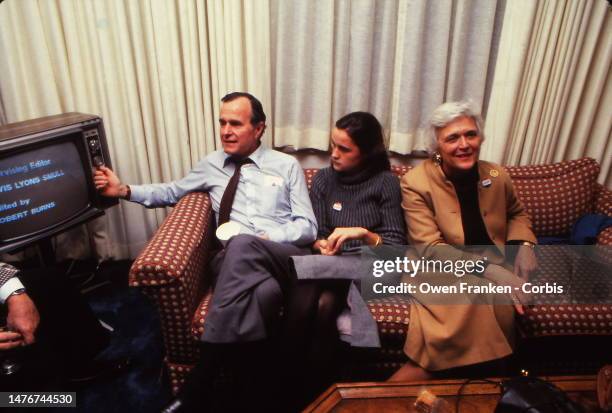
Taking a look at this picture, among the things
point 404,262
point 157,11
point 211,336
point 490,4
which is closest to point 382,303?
point 404,262

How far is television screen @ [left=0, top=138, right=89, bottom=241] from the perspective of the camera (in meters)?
1.55

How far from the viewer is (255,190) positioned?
6.00ft

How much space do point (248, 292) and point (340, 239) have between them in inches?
15.1

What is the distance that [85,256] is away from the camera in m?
2.37

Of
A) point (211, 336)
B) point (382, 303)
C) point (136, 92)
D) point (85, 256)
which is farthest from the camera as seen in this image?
point (85, 256)

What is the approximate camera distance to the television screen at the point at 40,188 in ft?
5.09

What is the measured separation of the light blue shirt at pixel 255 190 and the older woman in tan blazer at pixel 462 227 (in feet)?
1.53

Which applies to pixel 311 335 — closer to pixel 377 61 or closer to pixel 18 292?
pixel 18 292

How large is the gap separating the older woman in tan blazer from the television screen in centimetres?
138

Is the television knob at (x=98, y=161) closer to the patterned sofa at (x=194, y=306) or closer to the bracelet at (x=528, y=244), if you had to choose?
the patterned sofa at (x=194, y=306)

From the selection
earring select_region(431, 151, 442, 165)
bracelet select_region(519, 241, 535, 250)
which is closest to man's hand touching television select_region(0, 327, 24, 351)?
earring select_region(431, 151, 442, 165)

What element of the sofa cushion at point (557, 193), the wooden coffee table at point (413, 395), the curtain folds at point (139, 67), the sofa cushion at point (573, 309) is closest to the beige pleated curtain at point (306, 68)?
the curtain folds at point (139, 67)

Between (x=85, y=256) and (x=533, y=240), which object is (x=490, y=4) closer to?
(x=533, y=240)

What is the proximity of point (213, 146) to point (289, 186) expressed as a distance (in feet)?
1.86
